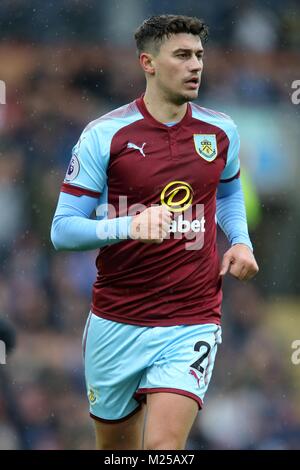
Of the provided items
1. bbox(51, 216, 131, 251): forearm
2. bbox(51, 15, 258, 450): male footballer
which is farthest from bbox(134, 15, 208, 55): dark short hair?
bbox(51, 216, 131, 251): forearm

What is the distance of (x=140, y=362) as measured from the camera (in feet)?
15.8

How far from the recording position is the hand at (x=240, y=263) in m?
4.81

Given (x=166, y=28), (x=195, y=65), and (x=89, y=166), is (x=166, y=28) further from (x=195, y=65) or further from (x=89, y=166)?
(x=89, y=166)

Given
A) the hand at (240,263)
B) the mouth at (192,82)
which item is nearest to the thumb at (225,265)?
the hand at (240,263)

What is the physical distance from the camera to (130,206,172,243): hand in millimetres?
4297

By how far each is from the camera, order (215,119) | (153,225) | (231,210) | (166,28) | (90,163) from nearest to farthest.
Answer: (153,225)
(90,163)
(166,28)
(215,119)
(231,210)

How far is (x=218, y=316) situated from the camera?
496 centimetres

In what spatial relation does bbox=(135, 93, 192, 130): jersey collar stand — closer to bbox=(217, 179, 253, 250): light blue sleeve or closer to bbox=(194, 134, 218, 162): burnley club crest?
bbox=(194, 134, 218, 162): burnley club crest

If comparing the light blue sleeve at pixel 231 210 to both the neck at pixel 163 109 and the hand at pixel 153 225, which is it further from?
the hand at pixel 153 225

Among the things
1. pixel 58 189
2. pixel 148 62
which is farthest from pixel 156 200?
pixel 58 189

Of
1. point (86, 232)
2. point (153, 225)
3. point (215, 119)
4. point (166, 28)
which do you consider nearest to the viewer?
point (153, 225)

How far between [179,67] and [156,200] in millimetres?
628

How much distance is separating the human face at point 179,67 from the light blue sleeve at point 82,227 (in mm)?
627
